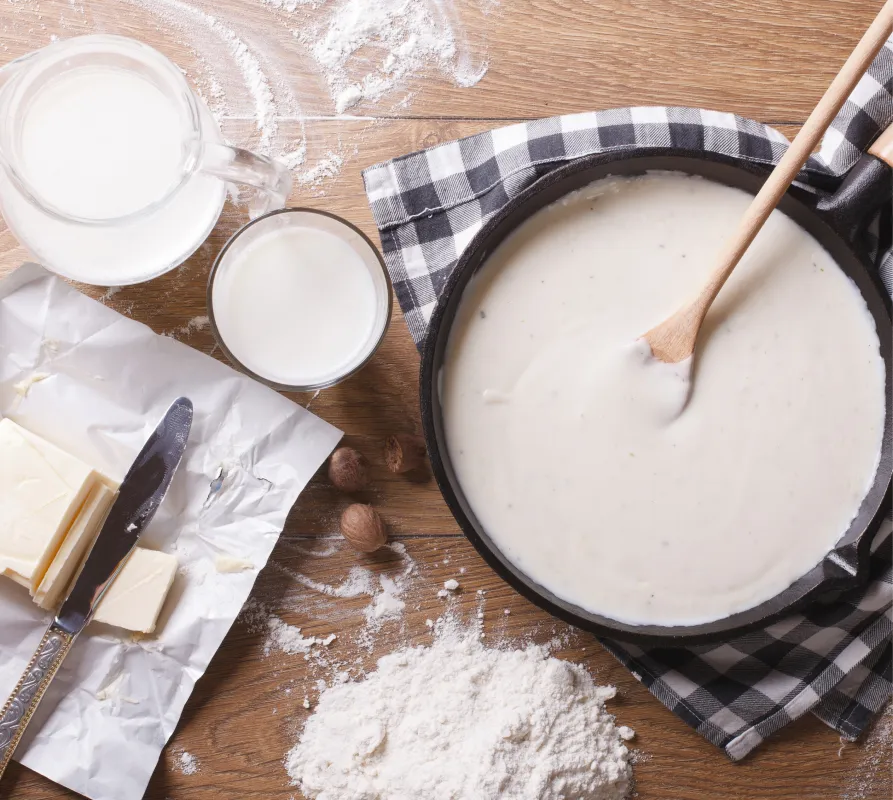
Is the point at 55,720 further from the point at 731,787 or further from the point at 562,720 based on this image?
the point at 731,787

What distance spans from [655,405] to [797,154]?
321mm

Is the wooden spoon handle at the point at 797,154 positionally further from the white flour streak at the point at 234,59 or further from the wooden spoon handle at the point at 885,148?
the white flour streak at the point at 234,59

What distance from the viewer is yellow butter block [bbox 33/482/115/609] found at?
1048 mm

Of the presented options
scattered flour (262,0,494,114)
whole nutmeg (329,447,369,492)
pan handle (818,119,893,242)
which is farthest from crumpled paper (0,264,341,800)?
pan handle (818,119,893,242)

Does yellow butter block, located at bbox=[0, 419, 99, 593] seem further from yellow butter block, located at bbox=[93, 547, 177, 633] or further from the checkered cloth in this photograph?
the checkered cloth

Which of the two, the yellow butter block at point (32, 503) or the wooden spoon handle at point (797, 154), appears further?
the yellow butter block at point (32, 503)

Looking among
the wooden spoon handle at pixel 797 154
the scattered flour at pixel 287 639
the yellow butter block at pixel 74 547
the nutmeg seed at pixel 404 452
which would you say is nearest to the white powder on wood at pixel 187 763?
the scattered flour at pixel 287 639

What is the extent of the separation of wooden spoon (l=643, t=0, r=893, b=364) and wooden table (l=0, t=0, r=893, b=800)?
0.26m

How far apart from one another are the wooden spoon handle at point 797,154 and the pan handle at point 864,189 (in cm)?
2

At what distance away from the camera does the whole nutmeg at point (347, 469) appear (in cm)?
107

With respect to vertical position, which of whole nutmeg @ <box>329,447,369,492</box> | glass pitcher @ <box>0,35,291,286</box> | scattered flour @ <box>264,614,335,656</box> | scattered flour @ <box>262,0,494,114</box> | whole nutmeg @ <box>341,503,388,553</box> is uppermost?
scattered flour @ <box>262,0,494,114</box>

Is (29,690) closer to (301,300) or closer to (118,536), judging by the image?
(118,536)

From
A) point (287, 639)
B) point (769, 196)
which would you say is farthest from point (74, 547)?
point (769, 196)

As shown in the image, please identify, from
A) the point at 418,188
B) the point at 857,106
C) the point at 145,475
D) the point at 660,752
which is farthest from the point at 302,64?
the point at 660,752
